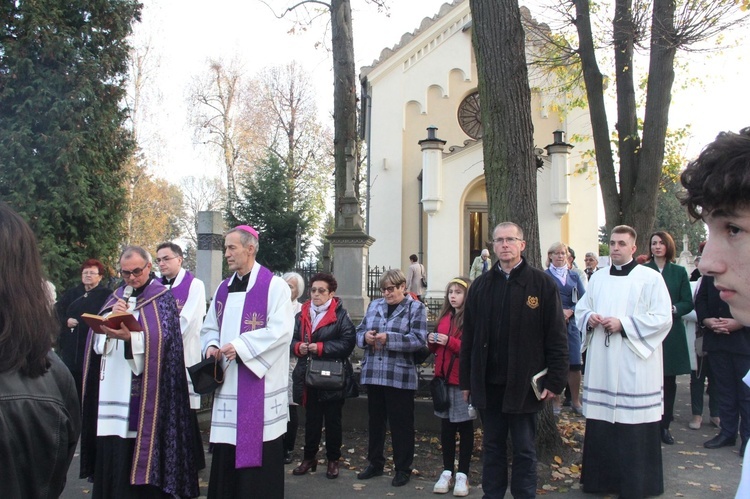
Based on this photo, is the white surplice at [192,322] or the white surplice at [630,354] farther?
the white surplice at [192,322]

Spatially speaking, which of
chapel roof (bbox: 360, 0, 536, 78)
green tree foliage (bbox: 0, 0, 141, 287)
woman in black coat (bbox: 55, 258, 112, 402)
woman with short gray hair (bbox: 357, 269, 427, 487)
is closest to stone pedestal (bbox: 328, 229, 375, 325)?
woman in black coat (bbox: 55, 258, 112, 402)

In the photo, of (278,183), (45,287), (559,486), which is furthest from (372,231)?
(45,287)

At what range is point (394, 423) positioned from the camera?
5.86 meters

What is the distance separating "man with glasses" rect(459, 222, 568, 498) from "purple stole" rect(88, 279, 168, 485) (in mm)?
2428

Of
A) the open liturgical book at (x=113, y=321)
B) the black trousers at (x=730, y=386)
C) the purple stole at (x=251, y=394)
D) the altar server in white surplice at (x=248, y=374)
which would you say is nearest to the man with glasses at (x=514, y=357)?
the altar server in white surplice at (x=248, y=374)

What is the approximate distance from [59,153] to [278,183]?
8.68 metres

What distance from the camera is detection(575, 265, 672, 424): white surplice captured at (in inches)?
209

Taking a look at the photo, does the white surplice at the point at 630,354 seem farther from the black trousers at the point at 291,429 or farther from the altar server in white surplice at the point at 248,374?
the black trousers at the point at 291,429

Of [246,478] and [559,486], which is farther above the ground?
[246,478]

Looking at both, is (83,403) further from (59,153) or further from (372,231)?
(372,231)

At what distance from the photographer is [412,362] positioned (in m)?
5.94

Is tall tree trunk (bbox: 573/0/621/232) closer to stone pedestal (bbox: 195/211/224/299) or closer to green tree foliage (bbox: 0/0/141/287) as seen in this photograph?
stone pedestal (bbox: 195/211/224/299)

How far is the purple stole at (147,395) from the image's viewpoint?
466cm

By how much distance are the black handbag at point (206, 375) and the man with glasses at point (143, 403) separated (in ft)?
1.18
